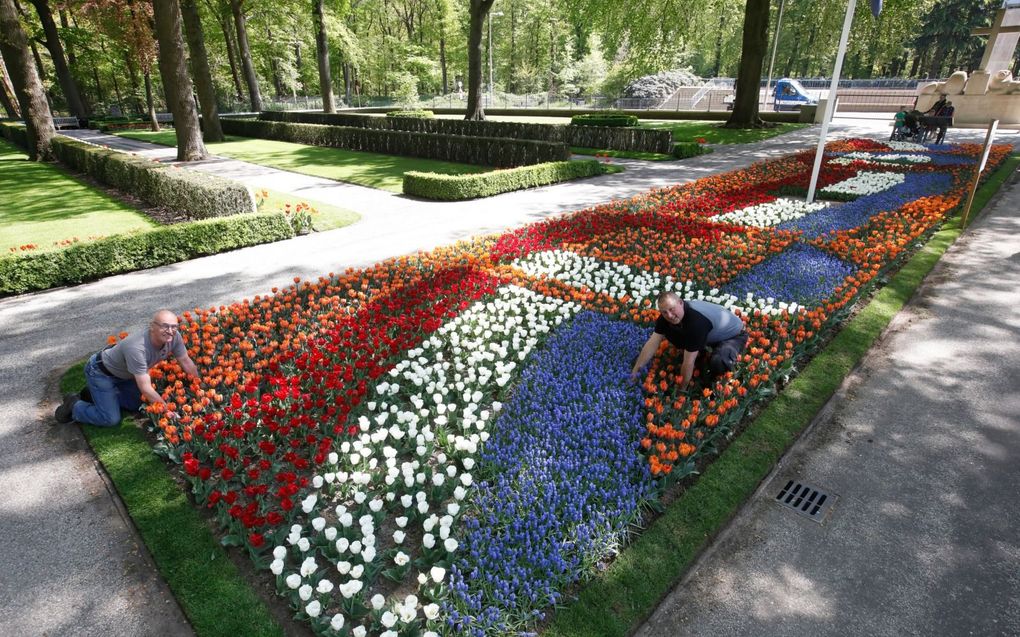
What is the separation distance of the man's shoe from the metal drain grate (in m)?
7.03

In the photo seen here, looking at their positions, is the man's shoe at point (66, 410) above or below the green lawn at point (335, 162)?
below

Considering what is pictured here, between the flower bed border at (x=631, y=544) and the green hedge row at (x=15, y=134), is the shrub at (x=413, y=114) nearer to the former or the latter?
the green hedge row at (x=15, y=134)

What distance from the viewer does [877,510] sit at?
440cm

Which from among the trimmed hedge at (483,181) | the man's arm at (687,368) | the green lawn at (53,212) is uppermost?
the trimmed hedge at (483,181)

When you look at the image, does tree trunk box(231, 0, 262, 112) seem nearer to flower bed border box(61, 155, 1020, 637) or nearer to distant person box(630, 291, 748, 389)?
flower bed border box(61, 155, 1020, 637)

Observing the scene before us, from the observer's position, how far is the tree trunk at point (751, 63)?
25656 millimetres

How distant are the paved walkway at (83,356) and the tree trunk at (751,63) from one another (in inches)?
540

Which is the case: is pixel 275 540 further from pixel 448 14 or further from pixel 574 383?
pixel 448 14

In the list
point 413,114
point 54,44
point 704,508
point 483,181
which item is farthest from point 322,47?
point 704,508

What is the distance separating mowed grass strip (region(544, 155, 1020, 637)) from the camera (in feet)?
11.7

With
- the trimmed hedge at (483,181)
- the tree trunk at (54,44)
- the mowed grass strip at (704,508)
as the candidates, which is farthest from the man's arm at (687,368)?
the tree trunk at (54,44)

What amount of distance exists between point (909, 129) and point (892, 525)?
25.1 metres

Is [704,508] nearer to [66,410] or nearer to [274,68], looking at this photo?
[66,410]

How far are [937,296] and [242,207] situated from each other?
1401cm
